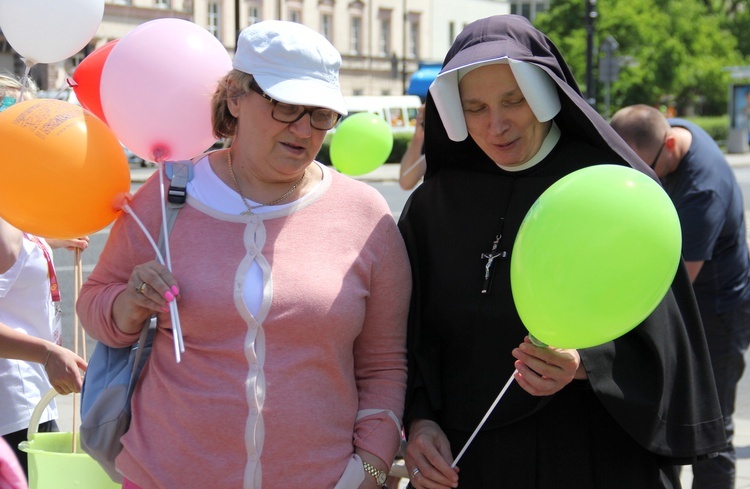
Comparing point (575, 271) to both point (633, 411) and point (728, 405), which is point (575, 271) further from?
point (728, 405)

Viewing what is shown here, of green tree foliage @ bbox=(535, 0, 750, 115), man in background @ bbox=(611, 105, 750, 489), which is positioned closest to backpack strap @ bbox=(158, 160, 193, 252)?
man in background @ bbox=(611, 105, 750, 489)

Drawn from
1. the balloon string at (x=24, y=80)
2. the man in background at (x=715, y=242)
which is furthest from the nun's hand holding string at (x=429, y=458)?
the man in background at (x=715, y=242)

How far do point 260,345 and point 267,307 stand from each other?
10 centimetres

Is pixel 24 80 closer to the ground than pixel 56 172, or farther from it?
farther from it

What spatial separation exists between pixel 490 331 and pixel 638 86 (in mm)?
40106

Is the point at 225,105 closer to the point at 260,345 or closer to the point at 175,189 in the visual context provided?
the point at 175,189

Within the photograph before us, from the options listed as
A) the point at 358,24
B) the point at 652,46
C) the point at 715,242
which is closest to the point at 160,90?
the point at 715,242

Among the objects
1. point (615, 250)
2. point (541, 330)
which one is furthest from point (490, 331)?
point (615, 250)

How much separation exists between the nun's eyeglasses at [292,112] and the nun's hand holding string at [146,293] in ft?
1.60

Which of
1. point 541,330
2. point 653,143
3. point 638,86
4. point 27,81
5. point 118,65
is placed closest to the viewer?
point 541,330

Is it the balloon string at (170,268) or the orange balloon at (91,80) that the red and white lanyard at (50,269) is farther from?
the balloon string at (170,268)

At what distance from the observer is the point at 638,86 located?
40969 millimetres

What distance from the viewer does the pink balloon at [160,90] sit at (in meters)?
2.87

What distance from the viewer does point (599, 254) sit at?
2299 millimetres
